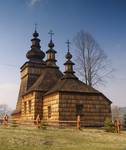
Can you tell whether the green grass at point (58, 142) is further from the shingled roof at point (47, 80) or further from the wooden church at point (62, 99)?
the shingled roof at point (47, 80)

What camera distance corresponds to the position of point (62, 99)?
2648cm

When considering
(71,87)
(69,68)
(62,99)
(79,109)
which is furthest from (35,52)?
(79,109)

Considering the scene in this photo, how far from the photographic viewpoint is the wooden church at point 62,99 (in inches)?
1047

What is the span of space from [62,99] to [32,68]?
10871 millimetres

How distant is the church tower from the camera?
1384 inches

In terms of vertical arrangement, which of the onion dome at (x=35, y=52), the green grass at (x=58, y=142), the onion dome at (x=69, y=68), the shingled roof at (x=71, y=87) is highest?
the onion dome at (x=35, y=52)

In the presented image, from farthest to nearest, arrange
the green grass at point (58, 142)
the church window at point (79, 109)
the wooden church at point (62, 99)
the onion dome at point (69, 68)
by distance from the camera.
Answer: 1. the onion dome at point (69, 68)
2. the church window at point (79, 109)
3. the wooden church at point (62, 99)
4. the green grass at point (58, 142)

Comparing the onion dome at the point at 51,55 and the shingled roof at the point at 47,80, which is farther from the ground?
the onion dome at the point at 51,55

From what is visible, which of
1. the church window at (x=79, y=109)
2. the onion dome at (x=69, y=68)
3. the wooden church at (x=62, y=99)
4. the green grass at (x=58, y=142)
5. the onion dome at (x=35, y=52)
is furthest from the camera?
the onion dome at (x=35, y=52)

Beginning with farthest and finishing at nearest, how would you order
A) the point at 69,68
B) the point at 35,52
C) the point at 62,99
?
the point at 35,52
the point at 69,68
the point at 62,99

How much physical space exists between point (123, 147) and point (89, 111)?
11.3 m

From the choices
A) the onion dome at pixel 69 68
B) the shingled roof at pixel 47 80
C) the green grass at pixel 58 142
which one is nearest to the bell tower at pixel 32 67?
the shingled roof at pixel 47 80

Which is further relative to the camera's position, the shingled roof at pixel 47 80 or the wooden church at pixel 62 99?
the shingled roof at pixel 47 80

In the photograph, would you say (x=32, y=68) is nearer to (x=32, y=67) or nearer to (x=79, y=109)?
(x=32, y=67)
